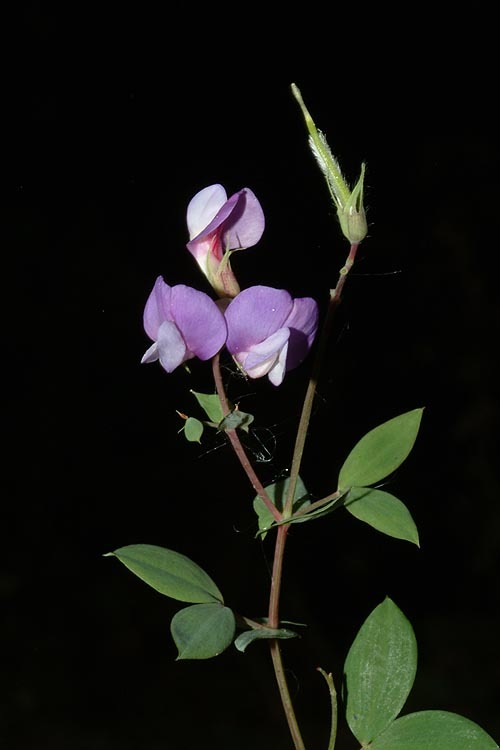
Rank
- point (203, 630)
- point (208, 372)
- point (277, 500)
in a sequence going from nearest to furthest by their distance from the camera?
point (203, 630) → point (277, 500) → point (208, 372)

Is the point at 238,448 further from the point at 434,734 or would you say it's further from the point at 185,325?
the point at 434,734

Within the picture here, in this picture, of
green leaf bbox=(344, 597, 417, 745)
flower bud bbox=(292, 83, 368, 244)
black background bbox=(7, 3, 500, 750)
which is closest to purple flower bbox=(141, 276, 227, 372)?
flower bud bbox=(292, 83, 368, 244)

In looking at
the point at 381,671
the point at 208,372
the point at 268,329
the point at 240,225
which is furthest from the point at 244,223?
the point at 208,372

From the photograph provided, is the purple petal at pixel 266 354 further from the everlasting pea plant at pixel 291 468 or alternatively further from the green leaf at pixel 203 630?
the green leaf at pixel 203 630

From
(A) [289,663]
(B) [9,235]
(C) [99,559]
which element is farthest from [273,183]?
(A) [289,663]

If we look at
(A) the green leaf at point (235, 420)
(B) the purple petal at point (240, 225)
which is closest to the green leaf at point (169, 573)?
(A) the green leaf at point (235, 420)

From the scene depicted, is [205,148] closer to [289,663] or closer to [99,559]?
[99,559]
